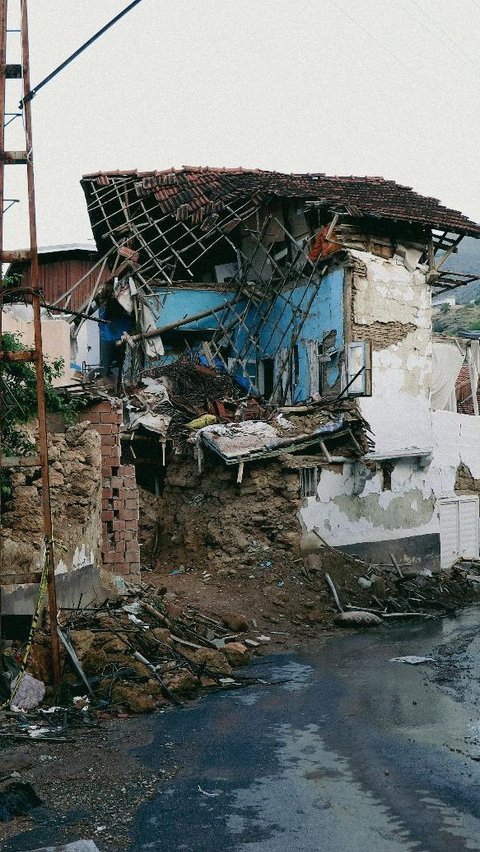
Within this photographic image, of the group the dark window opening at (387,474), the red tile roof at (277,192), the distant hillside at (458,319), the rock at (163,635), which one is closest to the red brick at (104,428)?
the rock at (163,635)

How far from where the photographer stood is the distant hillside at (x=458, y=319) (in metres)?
49.5

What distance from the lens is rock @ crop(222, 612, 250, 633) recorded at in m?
13.3

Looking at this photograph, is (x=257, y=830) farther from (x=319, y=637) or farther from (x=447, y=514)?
(x=447, y=514)

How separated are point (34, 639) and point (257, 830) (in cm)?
395

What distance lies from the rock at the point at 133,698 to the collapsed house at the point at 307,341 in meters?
7.44

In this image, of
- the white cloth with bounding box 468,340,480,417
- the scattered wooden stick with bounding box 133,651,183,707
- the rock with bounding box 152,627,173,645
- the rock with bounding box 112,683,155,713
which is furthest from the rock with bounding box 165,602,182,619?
the white cloth with bounding box 468,340,480,417

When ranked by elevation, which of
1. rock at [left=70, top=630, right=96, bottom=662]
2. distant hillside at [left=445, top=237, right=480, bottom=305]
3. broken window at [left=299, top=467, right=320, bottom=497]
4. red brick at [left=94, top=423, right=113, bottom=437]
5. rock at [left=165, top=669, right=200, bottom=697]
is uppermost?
distant hillside at [left=445, top=237, right=480, bottom=305]

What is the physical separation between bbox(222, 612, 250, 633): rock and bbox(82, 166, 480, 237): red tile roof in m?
9.89

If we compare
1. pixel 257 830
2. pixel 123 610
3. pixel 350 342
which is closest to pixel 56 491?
pixel 123 610

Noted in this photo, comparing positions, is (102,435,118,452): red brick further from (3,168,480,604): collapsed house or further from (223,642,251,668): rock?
(223,642,251,668): rock

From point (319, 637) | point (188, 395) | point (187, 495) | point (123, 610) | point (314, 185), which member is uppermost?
point (314, 185)

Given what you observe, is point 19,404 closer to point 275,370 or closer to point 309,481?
point 309,481

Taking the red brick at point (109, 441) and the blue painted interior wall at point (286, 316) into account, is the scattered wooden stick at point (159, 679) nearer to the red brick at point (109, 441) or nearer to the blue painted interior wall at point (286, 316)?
the red brick at point (109, 441)

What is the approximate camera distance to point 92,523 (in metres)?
11.9
